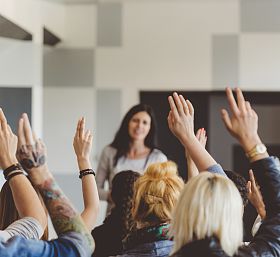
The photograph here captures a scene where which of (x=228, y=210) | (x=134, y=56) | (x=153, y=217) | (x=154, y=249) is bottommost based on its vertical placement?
(x=154, y=249)

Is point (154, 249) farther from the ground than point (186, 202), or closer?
closer

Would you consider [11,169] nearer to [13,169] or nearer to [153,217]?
[13,169]

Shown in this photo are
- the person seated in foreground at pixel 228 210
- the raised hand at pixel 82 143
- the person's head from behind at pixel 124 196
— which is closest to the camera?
the person seated in foreground at pixel 228 210

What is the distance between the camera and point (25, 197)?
1.25 m

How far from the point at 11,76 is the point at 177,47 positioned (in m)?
1.65

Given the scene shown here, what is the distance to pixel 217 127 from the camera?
4715 millimetres

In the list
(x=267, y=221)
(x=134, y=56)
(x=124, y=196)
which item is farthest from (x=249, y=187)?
(x=134, y=56)

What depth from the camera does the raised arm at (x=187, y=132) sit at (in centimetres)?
151

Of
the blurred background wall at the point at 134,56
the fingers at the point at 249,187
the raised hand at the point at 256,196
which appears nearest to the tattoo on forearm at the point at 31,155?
the raised hand at the point at 256,196

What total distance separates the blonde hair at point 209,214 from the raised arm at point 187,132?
10.1 inches

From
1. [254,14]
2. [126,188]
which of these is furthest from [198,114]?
[126,188]

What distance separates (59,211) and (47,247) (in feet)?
0.30

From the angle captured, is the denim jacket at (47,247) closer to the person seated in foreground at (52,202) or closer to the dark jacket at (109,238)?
the person seated in foreground at (52,202)

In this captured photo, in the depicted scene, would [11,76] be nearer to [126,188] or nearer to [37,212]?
[126,188]
